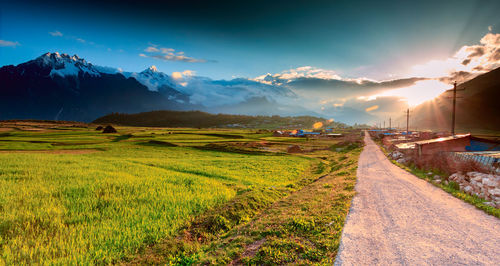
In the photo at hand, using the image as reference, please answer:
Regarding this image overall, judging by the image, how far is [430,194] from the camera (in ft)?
41.4

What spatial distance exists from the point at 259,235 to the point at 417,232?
20.7 feet

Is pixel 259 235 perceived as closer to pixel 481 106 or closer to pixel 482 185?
pixel 482 185

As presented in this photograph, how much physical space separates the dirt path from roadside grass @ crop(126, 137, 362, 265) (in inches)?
25.6

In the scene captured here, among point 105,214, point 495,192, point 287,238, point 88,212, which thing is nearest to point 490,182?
point 495,192

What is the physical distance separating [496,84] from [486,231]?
277 metres

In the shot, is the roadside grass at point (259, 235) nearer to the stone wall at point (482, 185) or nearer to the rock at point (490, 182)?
the stone wall at point (482, 185)

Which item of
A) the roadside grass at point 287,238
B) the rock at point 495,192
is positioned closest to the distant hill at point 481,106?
the rock at point 495,192

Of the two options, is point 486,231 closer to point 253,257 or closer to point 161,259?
point 253,257

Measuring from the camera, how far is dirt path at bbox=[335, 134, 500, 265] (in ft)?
19.7

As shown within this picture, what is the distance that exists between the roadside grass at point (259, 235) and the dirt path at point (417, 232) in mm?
651

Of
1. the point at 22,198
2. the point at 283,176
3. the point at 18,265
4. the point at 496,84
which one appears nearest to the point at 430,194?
the point at 283,176

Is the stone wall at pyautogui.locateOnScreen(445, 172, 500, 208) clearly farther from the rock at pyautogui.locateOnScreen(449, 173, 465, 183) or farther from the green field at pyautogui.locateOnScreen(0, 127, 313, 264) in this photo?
the green field at pyautogui.locateOnScreen(0, 127, 313, 264)

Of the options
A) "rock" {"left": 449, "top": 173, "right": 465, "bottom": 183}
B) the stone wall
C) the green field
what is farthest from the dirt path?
the green field

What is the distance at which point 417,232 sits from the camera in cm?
761
